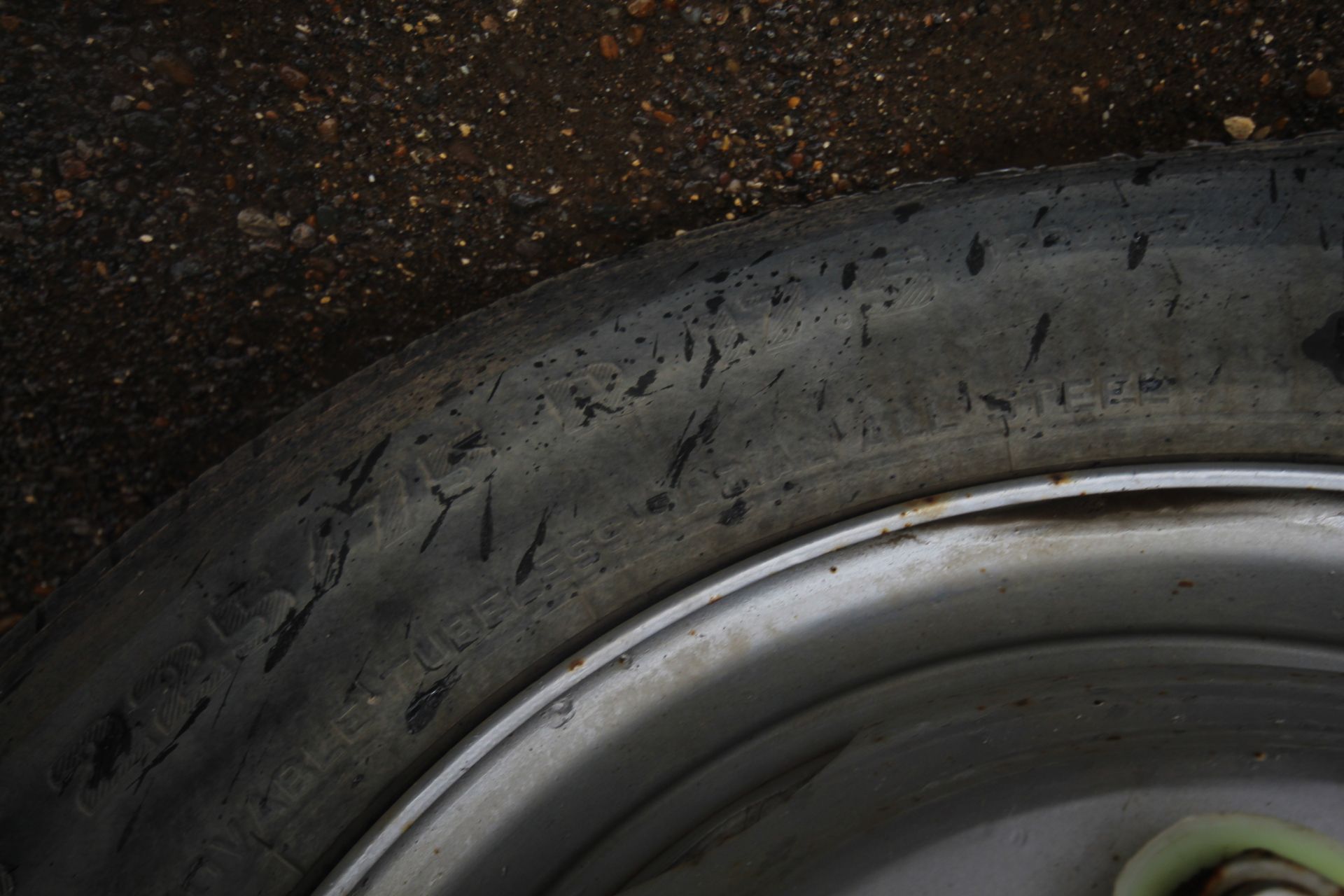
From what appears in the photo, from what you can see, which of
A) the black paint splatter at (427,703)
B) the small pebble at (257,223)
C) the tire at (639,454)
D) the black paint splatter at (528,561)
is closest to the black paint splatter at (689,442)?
the tire at (639,454)

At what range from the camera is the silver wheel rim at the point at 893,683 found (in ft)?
2.33

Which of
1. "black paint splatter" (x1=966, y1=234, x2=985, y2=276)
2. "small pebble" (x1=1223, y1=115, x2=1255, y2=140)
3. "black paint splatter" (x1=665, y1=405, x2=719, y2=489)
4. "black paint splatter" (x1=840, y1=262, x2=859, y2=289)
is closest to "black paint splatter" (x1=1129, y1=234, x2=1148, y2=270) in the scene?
"black paint splatter" (x1=966, y1=234, x2=985, y2=276)

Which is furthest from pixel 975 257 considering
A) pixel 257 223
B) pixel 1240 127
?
pixel 257 223

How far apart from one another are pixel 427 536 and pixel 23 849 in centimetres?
38

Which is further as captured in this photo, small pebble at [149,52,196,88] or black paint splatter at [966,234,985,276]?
small pebble at [149,52,196,88]

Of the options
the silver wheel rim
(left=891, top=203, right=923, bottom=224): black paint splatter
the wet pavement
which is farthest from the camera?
the wet pavement

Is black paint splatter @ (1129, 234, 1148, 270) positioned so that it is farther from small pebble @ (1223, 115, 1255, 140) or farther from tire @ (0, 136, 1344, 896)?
small pebble @ (1223, 115, 1255, 140)

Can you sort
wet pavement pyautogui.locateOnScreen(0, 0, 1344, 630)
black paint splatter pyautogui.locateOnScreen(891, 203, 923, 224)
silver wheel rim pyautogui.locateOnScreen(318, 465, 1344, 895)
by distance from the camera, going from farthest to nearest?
wet pavement pyautogui.locateOnScreen(0, 0, 1344, 630), black paint splatter pyautogui.locateOnScreen(891, 203, 923, 224), silver wheel rim pyautogui.locateOnScreen(318, 465, 1344, 895)

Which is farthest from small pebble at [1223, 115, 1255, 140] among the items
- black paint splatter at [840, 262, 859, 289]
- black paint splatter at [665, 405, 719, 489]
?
black paint splatter at [665, 405, 719, 489]

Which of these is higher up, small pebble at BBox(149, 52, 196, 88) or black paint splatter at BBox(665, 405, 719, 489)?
small pebble at BBox(149, 52, 196, 88)

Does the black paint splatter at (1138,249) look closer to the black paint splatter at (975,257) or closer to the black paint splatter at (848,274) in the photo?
the black paint splatter at (975,257)

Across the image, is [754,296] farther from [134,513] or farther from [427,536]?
[134,513]

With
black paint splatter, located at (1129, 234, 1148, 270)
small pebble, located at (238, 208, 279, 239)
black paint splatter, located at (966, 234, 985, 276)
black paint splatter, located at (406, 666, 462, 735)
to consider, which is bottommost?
black paint splatter, located at (406, 666, 462, 735)

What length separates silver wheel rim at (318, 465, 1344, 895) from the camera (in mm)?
710
